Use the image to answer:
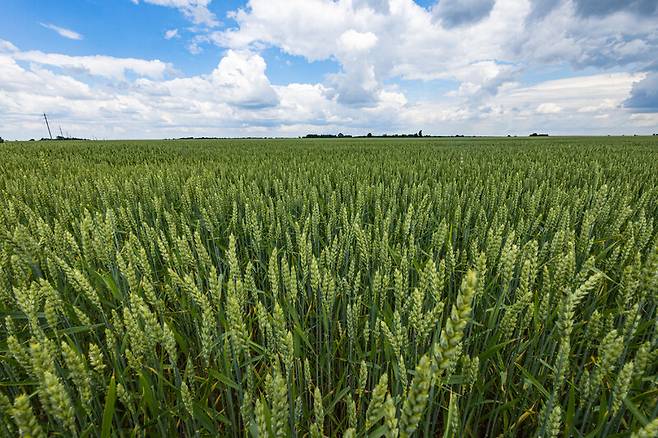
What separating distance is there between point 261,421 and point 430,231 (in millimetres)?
2395

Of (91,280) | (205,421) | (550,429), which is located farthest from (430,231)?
(91,280)

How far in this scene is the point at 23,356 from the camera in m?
0.91

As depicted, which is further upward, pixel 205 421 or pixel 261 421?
pixel 261 421

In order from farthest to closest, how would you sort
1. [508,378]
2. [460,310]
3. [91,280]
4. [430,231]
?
[430,231] < [91,280] < [508,378] < [460,310]

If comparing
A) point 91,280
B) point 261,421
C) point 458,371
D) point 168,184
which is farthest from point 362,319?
point 168,184

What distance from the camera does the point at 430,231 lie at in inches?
111

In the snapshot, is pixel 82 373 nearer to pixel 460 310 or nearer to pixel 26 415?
pixel 26 415

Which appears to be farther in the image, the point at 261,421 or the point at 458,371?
the point at 458,371

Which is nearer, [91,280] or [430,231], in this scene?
[91,280]

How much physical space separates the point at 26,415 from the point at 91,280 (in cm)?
157

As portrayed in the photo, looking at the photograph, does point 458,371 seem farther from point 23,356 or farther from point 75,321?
point 75,321

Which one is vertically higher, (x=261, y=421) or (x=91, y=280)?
(x=261, y=421)

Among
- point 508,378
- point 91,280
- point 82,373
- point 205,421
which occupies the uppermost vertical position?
point 82,373

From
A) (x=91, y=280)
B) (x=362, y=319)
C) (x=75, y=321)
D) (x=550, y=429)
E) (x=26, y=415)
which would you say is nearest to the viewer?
(x=26, y=415)
